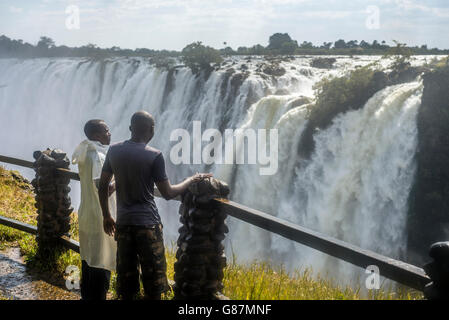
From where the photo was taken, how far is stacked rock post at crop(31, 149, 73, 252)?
16.8 feet

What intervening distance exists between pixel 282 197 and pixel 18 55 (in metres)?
61.6

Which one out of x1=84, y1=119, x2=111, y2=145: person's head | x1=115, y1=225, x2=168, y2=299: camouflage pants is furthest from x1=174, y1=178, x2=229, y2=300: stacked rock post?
x1=84, y1=119, x2=111, y2=145: person's head

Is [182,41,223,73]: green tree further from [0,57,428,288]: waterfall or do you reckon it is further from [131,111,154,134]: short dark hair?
[131,111,154,134]: short dark hair

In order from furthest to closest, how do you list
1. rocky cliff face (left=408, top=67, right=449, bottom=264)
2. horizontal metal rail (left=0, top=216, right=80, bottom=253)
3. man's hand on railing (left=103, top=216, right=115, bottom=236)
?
1. rocky cliff face (left=408, top=67, right=449, bottom=264)
2. horizontal metal rail (left=0, top=216, right=80, bottom=253)
3. man's hand on railing (left=103, top=216, right=115, bottom=236)

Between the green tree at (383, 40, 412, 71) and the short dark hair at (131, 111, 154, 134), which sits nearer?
the short dark hair at (131, 111, 154, 134)

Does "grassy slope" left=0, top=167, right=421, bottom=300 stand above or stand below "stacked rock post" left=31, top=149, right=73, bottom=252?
below

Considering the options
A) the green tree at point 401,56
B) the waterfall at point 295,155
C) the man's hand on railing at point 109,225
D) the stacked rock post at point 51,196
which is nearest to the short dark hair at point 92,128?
the man's hand on railing at point 109,225

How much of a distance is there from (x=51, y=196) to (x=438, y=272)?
4365 mm

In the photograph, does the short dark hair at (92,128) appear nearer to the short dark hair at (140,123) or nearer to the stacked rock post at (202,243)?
the short dark hair at (140,123)

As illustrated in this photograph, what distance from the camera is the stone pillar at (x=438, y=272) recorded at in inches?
82.4

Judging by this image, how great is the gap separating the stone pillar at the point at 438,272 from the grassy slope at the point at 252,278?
4.39 feet

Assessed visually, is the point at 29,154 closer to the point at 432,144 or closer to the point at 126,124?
the point at 126,124

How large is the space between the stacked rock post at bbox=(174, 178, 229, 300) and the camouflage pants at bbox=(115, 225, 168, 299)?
0.19 m

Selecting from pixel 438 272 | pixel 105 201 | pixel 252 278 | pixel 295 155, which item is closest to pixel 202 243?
pixel 252 278
